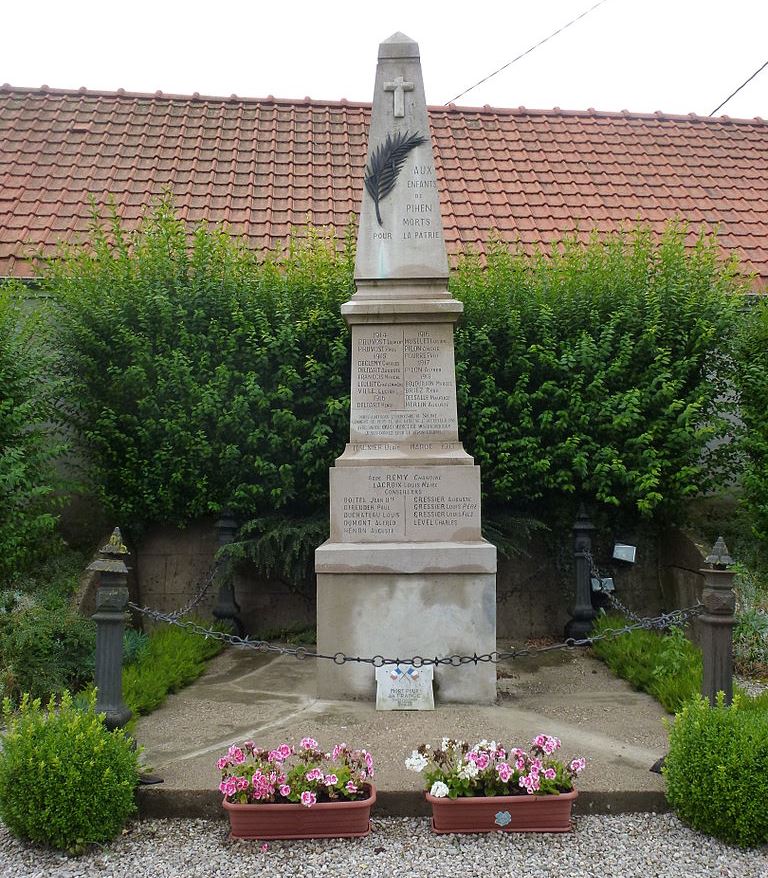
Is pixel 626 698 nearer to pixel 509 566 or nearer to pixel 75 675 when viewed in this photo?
pixel 509 566

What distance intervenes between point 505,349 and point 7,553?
4849 mm

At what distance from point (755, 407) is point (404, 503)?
4.02 m

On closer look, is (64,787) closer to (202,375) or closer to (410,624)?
(410,624)

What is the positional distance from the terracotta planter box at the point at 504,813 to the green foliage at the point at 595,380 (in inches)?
161

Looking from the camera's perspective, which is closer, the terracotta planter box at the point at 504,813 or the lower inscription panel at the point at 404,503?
the terracotta planter box at the point at 504,813

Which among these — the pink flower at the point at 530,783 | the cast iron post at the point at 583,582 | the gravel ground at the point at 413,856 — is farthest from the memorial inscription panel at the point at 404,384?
the gravel ground at the point at 413,856

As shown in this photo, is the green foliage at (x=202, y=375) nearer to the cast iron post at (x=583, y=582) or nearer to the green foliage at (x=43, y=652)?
the green foliage at (x=43, y=652)

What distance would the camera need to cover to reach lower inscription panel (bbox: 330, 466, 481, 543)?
5453mm

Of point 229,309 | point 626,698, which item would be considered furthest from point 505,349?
point 626,698

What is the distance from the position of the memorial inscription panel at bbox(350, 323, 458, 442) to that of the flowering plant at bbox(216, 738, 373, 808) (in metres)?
2.61

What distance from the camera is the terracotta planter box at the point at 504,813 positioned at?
3.46 meters

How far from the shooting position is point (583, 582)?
7.37 m

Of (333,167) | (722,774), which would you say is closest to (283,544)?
(722,774)

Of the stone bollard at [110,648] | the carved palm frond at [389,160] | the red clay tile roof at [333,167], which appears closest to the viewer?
the stone bollard at [110,648]
